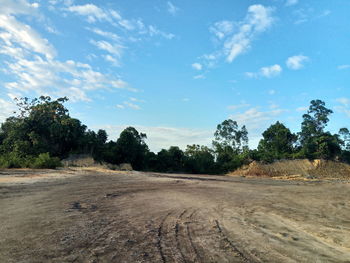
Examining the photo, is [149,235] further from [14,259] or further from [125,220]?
[14,259]

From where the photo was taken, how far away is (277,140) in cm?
5291

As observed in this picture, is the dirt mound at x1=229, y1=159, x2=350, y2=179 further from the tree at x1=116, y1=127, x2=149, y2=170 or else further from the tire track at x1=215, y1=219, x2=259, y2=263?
the tire track at x1=215, y1=219, x2=259, y2=263

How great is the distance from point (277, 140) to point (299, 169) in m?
9.88

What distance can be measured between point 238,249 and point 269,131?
53693 millimetres

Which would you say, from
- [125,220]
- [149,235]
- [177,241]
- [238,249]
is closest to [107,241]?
[149,235]

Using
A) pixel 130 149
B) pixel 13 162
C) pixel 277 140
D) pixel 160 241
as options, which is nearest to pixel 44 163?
pixel 13 162

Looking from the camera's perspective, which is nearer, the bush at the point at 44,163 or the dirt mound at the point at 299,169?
the bush at the point at 44,163

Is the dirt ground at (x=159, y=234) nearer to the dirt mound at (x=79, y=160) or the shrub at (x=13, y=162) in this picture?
the shrub at (x=13, y=162)

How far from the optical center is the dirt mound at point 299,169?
4338cm

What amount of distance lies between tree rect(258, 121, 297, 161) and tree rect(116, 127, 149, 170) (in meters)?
26.4

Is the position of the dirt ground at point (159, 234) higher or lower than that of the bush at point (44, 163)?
lower

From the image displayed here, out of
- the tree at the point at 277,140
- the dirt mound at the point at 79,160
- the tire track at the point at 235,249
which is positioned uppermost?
the tree at the point at 277,140

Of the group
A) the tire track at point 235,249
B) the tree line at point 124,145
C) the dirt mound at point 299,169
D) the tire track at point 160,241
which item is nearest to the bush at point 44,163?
the tree line at point 124,145

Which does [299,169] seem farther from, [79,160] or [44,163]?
[44,163]
